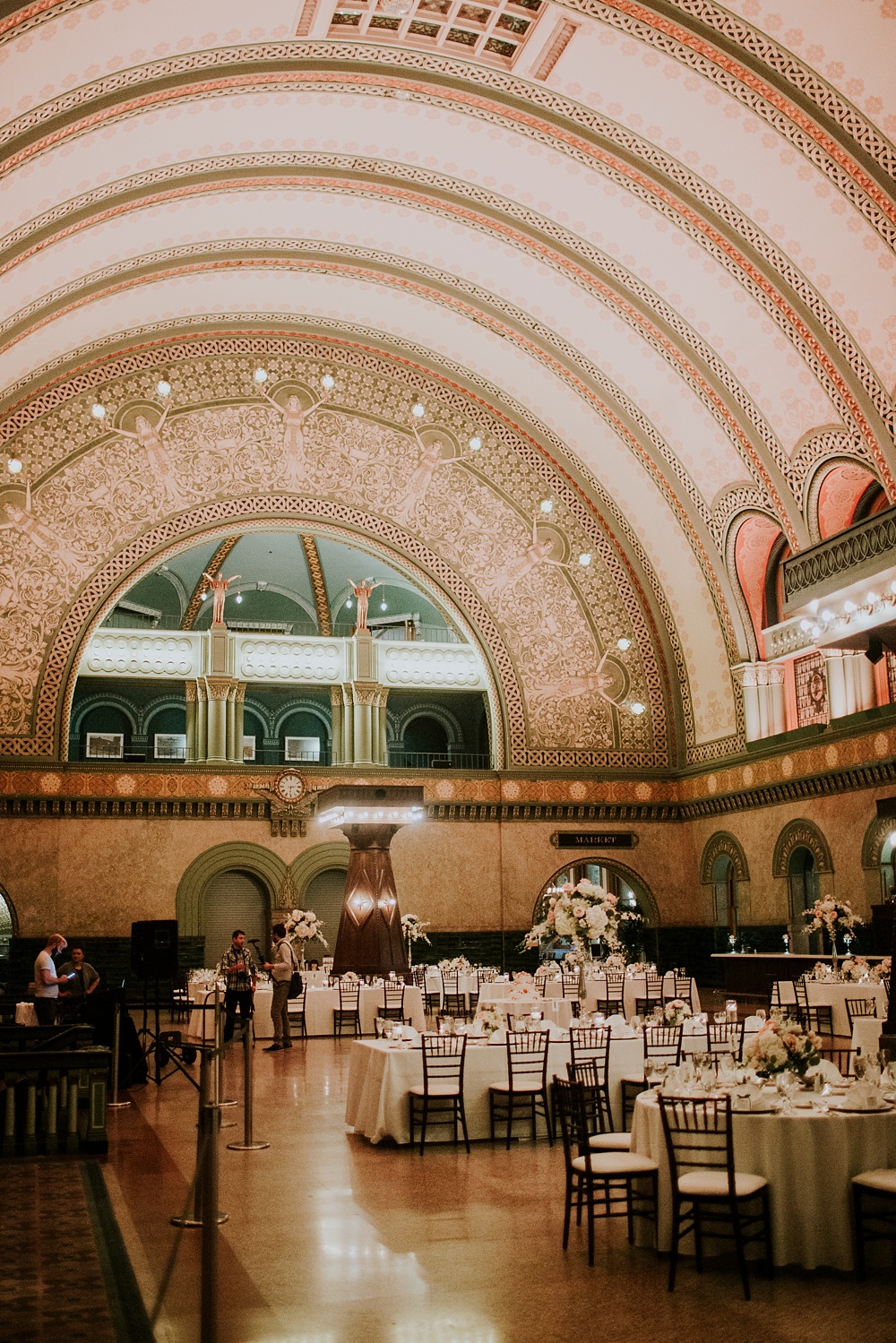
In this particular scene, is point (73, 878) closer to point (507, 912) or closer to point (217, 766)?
point (217, 766)

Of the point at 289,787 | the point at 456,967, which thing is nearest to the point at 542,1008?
the point at 456,967

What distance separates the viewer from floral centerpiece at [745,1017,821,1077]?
6.71 meters

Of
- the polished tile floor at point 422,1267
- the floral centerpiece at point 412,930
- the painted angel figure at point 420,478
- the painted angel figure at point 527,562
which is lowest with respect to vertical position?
the polished tile floor at point 422,1267

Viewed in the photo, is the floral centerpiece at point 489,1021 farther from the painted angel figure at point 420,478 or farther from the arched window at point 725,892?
the painted angel figure at point 420,478

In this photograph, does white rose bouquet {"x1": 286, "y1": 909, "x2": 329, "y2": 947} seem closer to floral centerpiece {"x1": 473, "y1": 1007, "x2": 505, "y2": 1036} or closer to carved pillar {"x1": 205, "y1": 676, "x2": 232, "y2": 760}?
carved pillar {"x1": 205, "y1": 676, "x2": 232, "y2": 760}

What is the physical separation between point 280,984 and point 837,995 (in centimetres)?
659

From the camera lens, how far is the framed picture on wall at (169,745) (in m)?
26.8

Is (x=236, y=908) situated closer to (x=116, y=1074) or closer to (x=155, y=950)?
(x=155, y=950)

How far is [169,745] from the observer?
27000mm

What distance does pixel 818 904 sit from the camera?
17062 millimetres

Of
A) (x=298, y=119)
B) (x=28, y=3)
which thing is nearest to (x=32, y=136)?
(x=28, y=3)

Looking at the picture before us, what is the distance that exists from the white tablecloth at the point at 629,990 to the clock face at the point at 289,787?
6.83 metres

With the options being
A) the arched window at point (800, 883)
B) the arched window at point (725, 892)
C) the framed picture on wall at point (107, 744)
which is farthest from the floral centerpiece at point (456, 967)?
the framed picture on wall at point (107, 744)

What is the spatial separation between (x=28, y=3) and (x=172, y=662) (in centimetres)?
1325
